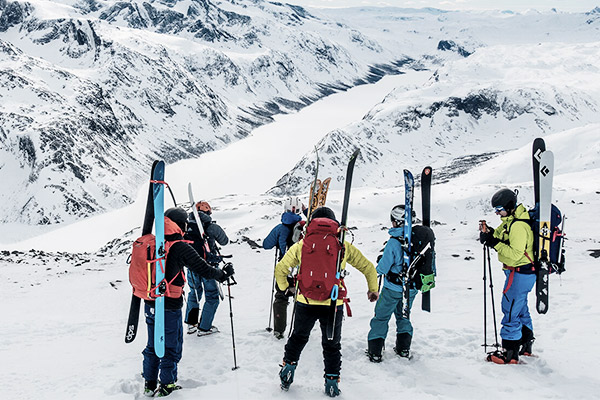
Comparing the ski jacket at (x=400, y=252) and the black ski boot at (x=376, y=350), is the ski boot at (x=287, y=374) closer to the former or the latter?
the black ski boot at (x=376, y=350)

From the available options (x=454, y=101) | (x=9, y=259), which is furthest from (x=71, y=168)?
(x=454, y=101)

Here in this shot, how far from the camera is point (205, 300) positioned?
970cm

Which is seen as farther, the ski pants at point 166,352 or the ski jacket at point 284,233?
the ski jacket at point 284,233

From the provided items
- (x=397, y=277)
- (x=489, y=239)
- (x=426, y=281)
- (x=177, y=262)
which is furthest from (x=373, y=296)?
(x=177, y=262)

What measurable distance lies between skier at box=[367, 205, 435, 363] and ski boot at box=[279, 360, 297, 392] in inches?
70.8

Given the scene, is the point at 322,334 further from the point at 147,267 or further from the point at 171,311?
the point at 147,267

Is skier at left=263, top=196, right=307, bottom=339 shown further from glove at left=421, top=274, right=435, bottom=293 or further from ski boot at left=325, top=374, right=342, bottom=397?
glove at left=421, top=274, right=435, bottom=293

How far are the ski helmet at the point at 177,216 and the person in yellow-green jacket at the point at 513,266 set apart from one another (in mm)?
5169

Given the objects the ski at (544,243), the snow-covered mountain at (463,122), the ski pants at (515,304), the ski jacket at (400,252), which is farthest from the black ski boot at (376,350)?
the snow-covered mountain at (463,122)

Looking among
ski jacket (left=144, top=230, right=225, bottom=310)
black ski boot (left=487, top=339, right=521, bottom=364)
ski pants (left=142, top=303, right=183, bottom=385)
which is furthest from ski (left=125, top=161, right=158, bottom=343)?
black ski boot (left=487, top=339, right=521, bottom=364)

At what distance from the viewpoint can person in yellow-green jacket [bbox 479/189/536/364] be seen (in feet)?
25.6

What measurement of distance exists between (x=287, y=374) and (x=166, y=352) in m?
1.90

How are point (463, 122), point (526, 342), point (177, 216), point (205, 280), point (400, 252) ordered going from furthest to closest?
point (463, 122)
point (205, 280)
point (526, 342)
point (400, 252)
point (177, 216)

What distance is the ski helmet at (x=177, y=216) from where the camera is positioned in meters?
7.35
